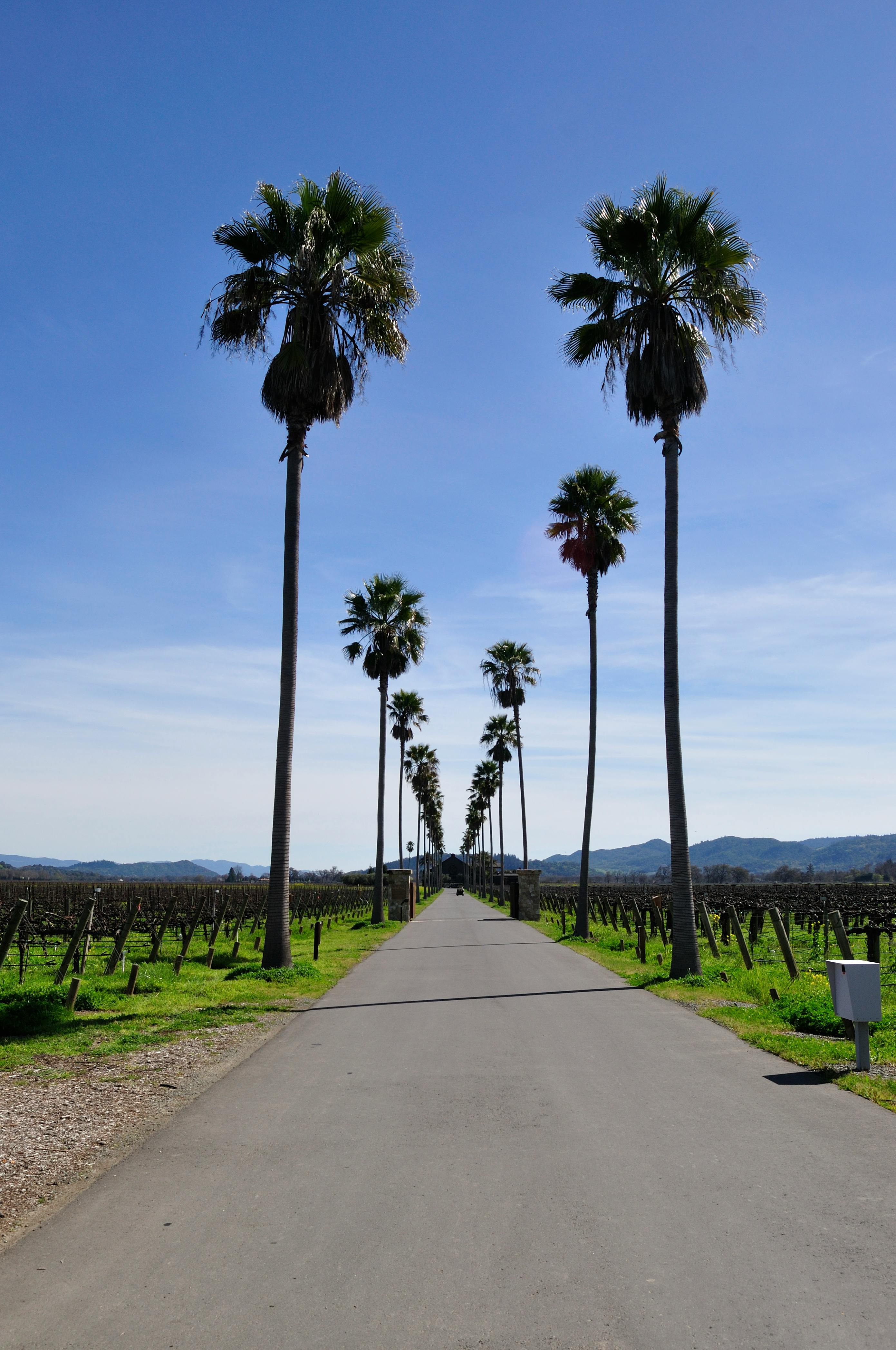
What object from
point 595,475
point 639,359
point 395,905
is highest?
point 595,475

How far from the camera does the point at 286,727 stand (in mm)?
18188

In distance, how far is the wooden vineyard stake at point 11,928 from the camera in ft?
37.7

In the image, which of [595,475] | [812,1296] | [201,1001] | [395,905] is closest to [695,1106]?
[812,1296]

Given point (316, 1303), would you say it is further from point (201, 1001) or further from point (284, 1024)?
point (201, 1001)

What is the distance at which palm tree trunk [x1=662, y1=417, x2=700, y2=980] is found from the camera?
1653cm

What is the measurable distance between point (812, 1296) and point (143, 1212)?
3.46 meters

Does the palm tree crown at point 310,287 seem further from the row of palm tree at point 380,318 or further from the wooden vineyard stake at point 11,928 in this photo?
the wooden vineyard stake at point 11,928

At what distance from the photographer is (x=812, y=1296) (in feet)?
13.1

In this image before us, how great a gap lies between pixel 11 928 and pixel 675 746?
38.8 feet

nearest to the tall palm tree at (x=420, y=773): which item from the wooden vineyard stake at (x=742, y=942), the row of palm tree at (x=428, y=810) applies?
the row of palm tree at (x=428, y=810)

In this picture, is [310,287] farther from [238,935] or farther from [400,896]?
[400,896]

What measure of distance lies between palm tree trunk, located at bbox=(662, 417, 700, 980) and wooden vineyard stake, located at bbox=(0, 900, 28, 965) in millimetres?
10571

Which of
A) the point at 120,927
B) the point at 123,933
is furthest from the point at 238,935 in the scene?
the point at 123,933

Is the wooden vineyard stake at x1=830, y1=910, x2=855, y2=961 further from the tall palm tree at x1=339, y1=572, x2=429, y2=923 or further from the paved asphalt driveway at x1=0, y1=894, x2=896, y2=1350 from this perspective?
the tall palm tree at x1=339, y1=572, x2=429, y2=923
